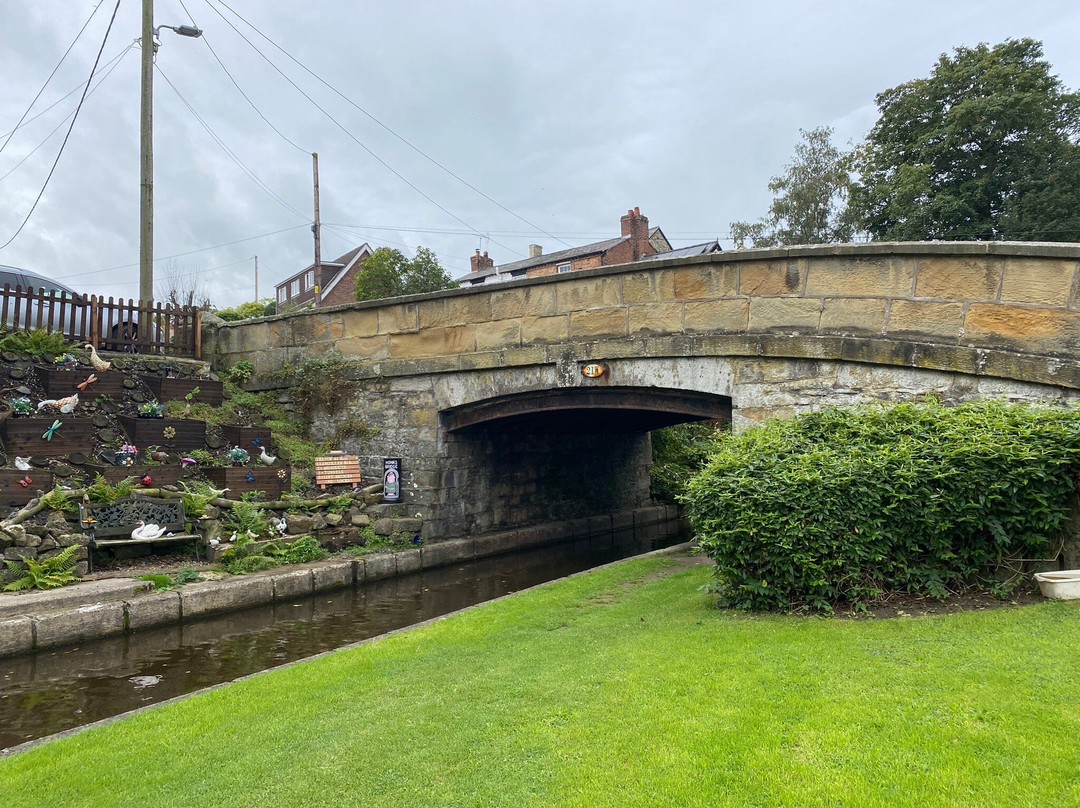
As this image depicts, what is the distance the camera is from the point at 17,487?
335 inches

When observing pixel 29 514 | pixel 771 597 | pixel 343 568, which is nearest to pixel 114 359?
pixel 29 514

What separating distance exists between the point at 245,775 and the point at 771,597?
160 inches

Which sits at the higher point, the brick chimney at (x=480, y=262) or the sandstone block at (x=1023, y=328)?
the brick chimney at (x=480, y=262)

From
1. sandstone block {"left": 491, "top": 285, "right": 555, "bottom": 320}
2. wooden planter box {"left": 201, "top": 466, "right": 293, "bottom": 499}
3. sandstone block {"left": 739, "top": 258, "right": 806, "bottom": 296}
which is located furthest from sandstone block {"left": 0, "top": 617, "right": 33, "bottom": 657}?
sandstone block {"left": 739, "top": 258, "right": 806, "bottom": 296}

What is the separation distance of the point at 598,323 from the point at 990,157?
24654 millimetres

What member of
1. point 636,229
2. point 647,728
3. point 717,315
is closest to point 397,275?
point 636,229

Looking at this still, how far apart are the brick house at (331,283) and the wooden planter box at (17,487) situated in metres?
32.7

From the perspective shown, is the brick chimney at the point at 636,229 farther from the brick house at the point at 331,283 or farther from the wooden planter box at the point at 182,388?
the wooden planter box at the point at 182,388

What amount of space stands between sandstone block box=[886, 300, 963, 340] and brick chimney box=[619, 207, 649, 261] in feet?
102

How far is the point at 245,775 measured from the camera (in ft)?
12.0

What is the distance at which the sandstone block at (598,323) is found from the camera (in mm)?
10289

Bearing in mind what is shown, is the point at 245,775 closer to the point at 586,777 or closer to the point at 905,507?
the point at 586,777

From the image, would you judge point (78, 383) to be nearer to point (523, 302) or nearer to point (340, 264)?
point (523, 302)

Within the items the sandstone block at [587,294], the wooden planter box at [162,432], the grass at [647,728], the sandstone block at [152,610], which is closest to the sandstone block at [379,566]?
the sandstone block at [152,610]
